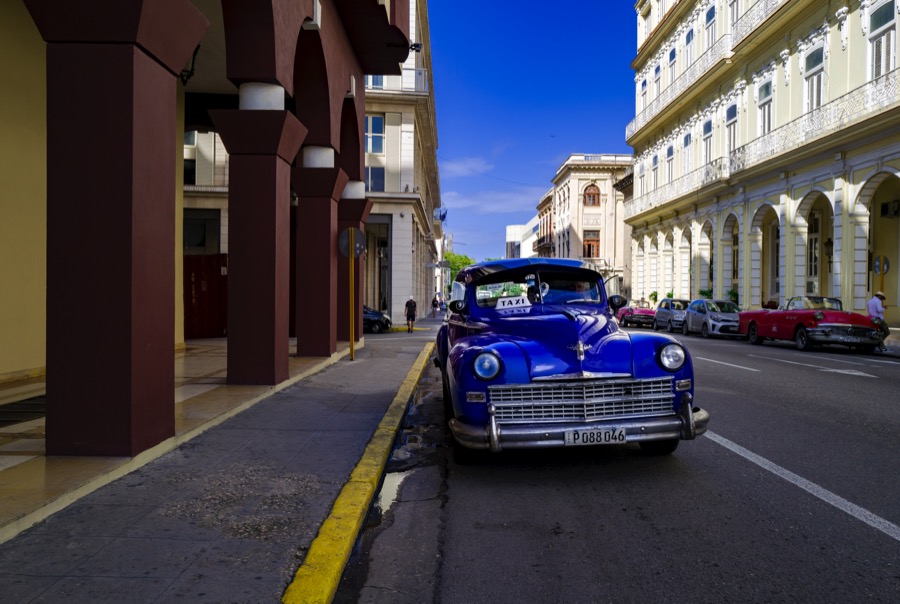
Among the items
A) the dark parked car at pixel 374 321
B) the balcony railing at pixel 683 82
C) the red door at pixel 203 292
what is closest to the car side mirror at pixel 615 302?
the red door at pixel 203 292

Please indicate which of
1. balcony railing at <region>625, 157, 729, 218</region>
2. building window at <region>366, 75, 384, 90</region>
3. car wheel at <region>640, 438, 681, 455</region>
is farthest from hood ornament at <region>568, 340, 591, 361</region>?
balcony railing at <region>625, 157, 729, 218</region>

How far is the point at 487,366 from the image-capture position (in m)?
4.78

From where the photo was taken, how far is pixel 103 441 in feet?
15.6

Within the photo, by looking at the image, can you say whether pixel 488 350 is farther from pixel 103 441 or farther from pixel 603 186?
pixel 603 186

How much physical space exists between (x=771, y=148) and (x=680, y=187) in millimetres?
9846

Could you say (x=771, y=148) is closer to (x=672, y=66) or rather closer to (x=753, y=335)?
(x=753, y=335)

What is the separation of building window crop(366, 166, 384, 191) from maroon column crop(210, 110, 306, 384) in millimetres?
21490

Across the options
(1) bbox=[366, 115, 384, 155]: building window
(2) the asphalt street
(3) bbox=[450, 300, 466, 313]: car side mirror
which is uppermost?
(1) bbox=[366, 115, 384, 155]: building window

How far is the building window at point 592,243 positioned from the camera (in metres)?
65.9

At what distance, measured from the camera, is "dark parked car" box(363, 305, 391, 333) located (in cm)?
2544

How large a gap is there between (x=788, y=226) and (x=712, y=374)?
16.8 metres

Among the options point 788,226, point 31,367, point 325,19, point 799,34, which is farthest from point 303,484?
point 799,34

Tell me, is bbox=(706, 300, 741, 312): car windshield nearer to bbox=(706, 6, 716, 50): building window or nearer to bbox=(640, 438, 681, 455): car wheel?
bbox=(706, 6, 716, 50): building window

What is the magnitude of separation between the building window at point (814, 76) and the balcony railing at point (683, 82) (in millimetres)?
5677
